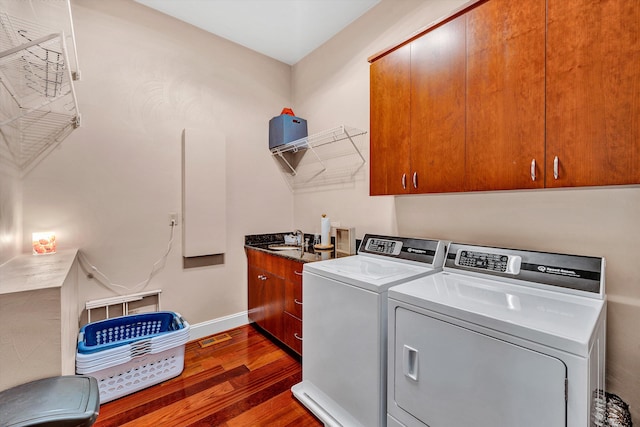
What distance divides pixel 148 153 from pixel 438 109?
2364 mm

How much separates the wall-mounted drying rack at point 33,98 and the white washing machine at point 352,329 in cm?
197

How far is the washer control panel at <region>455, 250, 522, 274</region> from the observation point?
4.60 ft

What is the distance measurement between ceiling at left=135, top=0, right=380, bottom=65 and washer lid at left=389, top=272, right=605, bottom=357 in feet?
7.90

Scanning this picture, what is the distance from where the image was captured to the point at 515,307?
3.52 feet

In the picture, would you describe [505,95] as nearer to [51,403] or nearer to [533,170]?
[533,170]

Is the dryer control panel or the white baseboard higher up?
the dryer control panel

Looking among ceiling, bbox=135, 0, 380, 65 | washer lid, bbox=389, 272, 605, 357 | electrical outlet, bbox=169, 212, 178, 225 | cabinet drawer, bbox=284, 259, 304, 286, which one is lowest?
cabinet drawer, bbox=284, 259, 304, 286

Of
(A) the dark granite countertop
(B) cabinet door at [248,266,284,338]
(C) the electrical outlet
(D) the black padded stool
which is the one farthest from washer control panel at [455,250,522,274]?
(C) the electrical outlet

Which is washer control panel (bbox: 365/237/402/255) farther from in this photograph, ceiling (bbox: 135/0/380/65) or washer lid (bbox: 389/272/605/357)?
ceiling (bbox: 135/0/380/65)

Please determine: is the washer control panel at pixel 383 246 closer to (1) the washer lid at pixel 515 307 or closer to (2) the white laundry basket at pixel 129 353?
(1) the washer lid at pixel 515 307

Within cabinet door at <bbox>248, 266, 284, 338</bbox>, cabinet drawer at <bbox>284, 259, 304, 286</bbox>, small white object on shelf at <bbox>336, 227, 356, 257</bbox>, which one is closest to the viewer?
cabinet drawer at <bbox>284, 259, 304, 286</bbox>

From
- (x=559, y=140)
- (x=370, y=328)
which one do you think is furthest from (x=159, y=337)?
(x=559, y=140)

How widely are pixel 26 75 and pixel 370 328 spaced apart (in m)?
2.78

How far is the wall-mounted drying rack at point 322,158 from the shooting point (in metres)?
2.56
